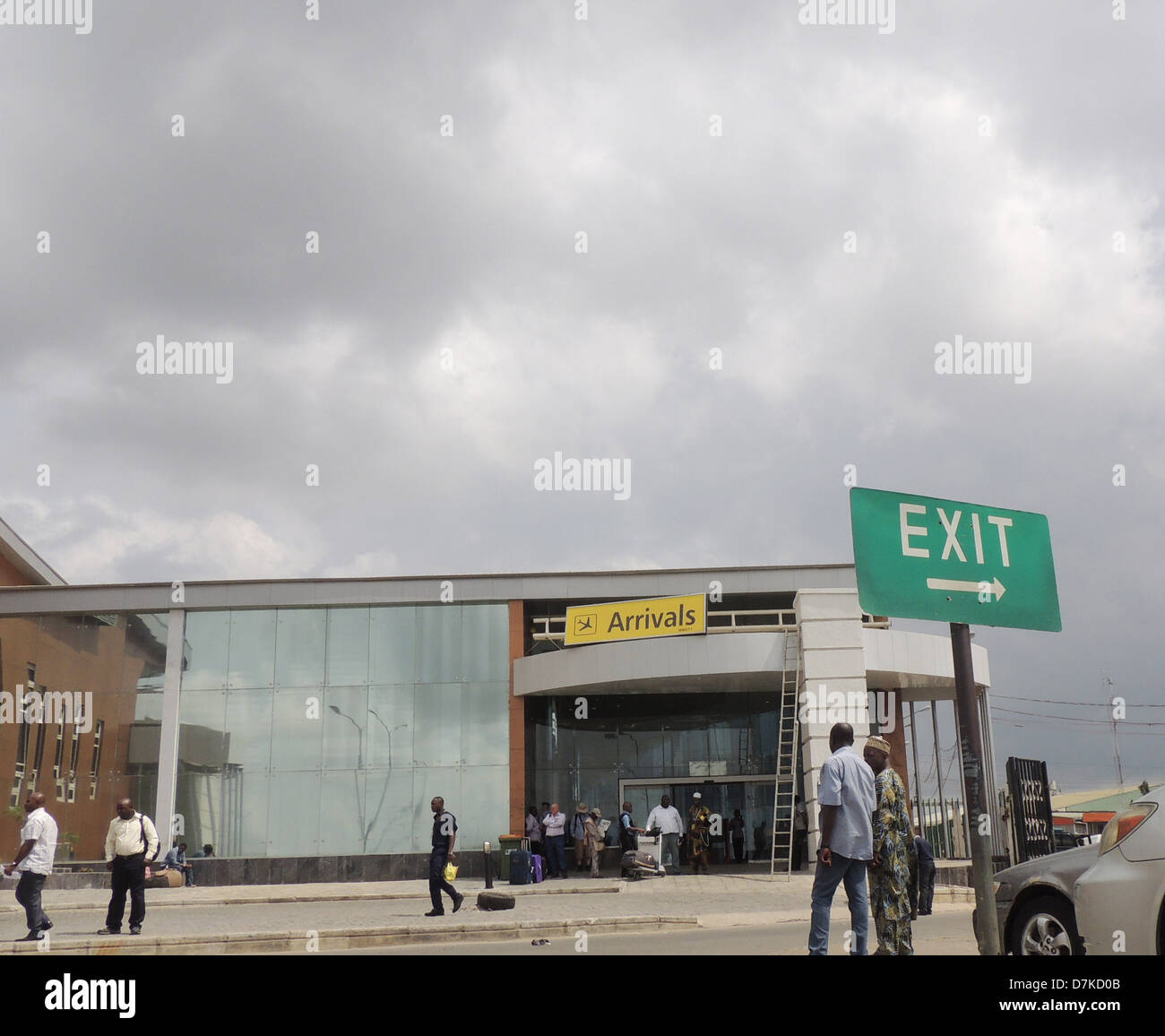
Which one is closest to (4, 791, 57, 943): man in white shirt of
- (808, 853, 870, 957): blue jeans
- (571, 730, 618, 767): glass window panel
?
(808, 853, 870, 957): blue jeans

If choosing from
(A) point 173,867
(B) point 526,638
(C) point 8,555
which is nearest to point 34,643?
(C) point 8,555

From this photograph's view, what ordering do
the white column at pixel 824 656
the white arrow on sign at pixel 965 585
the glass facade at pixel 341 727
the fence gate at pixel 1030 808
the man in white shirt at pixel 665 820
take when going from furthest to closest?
the glass facade at pixel 341 727
the white column at pixel 824 656
the man in white shirt at pixel 665 820
the fence gate at pixel 1030 808
the white arrow on sign at pixel 965 585

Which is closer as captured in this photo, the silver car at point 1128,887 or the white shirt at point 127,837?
the silver car at point 1128,887

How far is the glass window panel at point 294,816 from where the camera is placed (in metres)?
28.2

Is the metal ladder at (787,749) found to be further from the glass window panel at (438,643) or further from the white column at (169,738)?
the white column at (169,738)

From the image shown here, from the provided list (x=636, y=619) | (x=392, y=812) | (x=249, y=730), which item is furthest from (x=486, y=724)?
(x=249, y=730)

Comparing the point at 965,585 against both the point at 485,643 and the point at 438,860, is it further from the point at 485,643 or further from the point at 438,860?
the point at 485,643

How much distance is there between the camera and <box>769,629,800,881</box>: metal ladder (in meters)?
25.9

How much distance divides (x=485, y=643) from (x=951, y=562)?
23064 mm

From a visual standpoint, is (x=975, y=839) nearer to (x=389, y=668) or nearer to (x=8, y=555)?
(x=389, y=668)

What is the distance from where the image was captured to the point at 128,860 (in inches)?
539

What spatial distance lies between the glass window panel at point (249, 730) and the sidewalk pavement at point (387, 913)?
3.89 m

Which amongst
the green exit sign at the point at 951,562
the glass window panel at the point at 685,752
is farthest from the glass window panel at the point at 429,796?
the green exit sign at the point at 951,562

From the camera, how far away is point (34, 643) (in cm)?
2967
